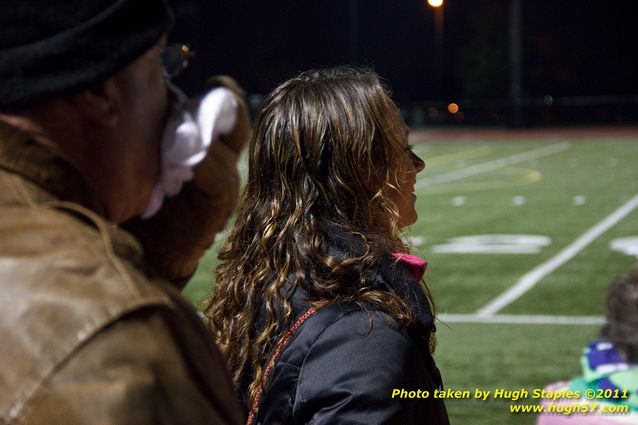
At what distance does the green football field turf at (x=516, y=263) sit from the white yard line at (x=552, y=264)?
0.02m

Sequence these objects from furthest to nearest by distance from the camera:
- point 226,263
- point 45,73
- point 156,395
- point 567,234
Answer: point 567,234, point 226,263, point 45,73, point 156,395

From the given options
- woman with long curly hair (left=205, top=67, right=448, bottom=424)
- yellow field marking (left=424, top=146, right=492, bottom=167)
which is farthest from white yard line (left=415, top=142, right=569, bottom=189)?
woman with long curly hair (left=205, top=67, right=448, bottom=424)

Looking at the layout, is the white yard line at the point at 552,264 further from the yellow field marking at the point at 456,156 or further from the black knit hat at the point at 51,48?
the yellow field marking at the point at 456,156

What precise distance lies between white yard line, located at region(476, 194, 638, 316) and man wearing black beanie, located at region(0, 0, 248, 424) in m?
8.32

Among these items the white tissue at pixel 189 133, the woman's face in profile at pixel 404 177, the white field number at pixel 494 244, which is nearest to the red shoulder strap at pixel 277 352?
the woman's face in profile at pixel 404 177

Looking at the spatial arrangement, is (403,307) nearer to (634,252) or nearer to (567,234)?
(634,252)

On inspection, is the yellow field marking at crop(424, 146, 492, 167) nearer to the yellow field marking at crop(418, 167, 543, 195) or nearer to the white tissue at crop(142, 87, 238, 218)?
the yellow field marking at crop(418, 167, 543, 195)

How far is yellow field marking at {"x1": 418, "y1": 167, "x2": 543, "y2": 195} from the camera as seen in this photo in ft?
67.9

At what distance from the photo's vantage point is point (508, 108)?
4397cm

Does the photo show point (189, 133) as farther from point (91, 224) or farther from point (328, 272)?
point (328, 272)

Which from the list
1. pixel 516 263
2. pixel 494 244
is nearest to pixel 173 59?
pixel 516 263

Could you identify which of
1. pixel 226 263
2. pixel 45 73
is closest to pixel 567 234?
pixel 226 263

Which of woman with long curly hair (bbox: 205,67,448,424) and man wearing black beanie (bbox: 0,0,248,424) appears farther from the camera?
woman with long curly hair (bbox: 205,67,448,424)

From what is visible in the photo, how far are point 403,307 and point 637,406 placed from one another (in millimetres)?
1524
